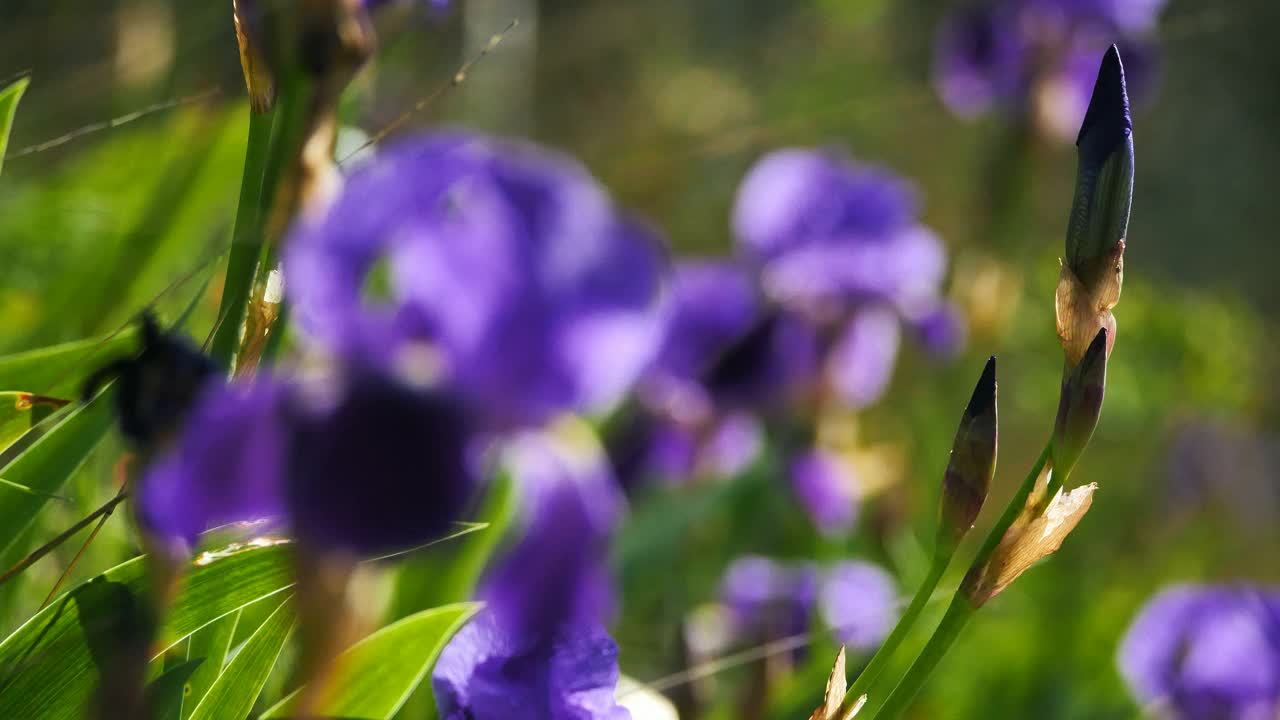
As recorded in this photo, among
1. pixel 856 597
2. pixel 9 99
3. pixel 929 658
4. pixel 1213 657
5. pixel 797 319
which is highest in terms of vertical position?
pixel 9 99

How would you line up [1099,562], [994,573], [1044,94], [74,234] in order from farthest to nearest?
[1099,562] < [1044,94] < [74,234] < [994,573]

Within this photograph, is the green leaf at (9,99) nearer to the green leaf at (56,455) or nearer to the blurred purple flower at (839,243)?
the green leaf at (56,455)

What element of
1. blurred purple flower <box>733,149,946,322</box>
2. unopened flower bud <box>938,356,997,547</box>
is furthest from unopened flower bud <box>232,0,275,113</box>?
blurred purple flower <box>733,149,946,322</box>

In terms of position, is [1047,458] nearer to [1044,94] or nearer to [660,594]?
[660,594]

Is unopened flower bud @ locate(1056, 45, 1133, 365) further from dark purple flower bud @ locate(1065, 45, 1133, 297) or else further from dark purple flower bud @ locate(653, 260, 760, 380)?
dark purple flower bud @ locate(653, 260, 760, 380)

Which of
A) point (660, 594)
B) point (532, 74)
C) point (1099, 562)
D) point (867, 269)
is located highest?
point (532, 74)

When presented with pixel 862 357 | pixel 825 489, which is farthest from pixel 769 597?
pixel 862 357

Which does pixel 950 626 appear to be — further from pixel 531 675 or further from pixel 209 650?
pixel 209 650

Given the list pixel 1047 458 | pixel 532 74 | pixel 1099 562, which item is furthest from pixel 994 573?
pixel 532 74
